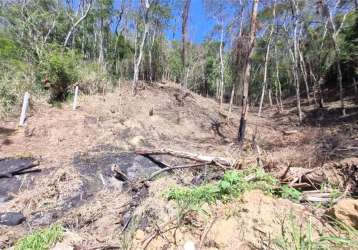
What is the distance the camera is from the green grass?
10.7 feet

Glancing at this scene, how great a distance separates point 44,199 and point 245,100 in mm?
6880

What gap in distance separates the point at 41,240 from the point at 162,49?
23.9 m

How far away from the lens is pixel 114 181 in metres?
5.76

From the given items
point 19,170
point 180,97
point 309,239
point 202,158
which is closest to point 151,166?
point 202,158

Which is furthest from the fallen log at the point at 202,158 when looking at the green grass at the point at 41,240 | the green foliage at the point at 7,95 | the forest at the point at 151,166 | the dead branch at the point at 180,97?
the dead branch at the point at 180,97

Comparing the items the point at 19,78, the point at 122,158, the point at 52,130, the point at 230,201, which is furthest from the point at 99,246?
the point at 19,78

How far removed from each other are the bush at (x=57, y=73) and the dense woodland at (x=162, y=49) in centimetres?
4

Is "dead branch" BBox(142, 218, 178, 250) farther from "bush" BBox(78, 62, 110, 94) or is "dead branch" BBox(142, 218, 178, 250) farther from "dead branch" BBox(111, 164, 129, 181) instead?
"bush" BBox(78, 62, 110, 94)

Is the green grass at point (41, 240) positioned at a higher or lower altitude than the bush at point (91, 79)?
lower

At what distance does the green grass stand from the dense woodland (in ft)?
22.3

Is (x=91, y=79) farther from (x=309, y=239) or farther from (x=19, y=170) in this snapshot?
(x=309, y=239)

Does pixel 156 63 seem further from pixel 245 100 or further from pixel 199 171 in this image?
pixel 199 171

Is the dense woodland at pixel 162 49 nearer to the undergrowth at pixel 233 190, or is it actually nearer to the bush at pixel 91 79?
the bush at pixel 91 79

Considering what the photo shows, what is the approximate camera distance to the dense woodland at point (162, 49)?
1138 centimetres
